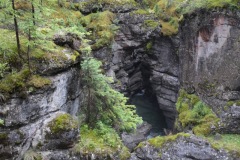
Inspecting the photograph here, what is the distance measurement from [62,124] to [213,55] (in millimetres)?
15495

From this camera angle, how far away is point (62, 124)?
14.0 m

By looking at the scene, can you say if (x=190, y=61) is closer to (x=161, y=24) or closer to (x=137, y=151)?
(x=161, y=24)

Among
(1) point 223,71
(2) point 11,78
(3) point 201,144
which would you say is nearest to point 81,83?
(2) point 11,78

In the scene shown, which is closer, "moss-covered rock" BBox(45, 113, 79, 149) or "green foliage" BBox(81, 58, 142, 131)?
"moss-covered rock" BBox(45, 113, 79, 149)

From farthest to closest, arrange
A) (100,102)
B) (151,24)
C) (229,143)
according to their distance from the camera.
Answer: (151,24) < (229,143) < (100,102)

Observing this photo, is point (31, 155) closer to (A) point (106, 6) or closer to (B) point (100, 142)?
(B) point (100, 142)

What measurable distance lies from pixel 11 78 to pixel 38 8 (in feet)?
10.9

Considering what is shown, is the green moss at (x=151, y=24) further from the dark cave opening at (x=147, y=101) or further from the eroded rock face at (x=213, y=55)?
the dark cave opening at (x=147, y=101)

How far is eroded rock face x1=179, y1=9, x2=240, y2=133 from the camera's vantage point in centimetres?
2317

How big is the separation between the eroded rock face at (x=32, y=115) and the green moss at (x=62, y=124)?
0.68 feet

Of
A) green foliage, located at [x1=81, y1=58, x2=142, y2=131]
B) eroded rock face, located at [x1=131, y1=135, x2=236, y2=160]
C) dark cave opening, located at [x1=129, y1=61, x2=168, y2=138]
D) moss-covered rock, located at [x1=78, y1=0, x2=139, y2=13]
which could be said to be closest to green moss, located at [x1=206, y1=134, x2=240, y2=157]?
eroded rock face, located at [x1=131, y1=135, x2=236, y2=160]

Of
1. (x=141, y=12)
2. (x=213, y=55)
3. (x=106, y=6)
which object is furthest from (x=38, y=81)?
(x=141, y=12)

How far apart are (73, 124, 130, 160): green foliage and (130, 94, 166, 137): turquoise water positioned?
60.6ft

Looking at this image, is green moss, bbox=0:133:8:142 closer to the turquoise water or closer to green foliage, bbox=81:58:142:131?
green foliage, bbox=81:58:142:131
